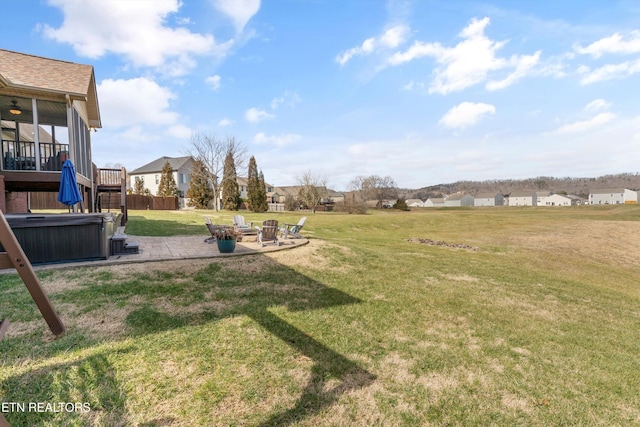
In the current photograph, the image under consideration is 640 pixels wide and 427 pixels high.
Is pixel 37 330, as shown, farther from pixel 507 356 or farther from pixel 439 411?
pixel 507 356

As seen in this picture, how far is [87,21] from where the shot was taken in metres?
10.2

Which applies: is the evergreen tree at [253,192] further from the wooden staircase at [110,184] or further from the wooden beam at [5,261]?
the wooden beam at [5,261]

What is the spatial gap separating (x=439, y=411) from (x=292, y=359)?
170cm

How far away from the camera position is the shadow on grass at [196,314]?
9.00 feet

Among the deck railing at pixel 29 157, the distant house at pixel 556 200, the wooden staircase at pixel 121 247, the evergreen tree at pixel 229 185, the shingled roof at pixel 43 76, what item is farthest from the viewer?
the distant house at pixel 556 200

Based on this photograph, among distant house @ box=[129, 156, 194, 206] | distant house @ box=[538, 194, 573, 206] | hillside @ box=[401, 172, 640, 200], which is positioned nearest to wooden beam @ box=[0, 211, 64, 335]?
distant house @ box=[129, 156, 194, 206]

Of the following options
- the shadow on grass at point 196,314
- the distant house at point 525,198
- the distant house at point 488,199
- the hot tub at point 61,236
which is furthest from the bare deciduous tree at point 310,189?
the distant house at point 525,198

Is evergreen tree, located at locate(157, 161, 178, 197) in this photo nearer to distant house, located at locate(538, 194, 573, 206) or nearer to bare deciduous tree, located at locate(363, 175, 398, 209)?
bare deciduous tree, located at locate(363, 175, 398, 209)

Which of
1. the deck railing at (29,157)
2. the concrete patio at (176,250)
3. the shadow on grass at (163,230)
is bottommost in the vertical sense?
the concrete patio at (176,250)

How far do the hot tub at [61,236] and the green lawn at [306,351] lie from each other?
82 cm

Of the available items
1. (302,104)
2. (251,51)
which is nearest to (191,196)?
(302,104)

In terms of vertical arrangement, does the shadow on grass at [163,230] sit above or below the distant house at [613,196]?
below

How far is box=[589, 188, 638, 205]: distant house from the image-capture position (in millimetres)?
95812

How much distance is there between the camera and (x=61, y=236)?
651 cm
